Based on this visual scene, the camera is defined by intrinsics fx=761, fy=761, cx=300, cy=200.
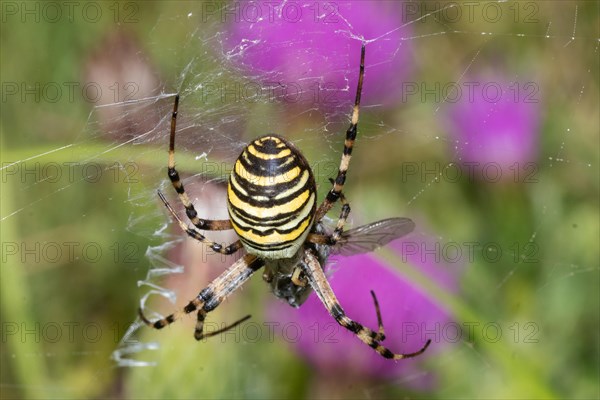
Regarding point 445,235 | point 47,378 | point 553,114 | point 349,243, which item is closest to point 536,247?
point 445,235

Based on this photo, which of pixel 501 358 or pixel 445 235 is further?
pixel 445 235

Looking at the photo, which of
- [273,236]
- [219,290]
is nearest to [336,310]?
[219,290]

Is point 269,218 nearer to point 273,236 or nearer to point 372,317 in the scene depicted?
point 273,236

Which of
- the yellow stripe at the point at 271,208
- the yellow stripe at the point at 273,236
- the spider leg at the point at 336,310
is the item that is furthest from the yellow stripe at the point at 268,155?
the spider leg at the point at 336,310

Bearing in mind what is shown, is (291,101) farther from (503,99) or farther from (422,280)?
(503,99)

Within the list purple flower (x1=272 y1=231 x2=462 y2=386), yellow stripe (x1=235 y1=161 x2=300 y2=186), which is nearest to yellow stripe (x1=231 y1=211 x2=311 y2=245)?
yellow stripe (x1=235 y1=161 x2=300 y2=186)

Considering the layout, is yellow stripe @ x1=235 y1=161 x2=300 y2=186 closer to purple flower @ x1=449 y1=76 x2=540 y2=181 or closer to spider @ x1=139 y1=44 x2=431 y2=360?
spider @ x1=139 y1=44 x2=431 y2=360
